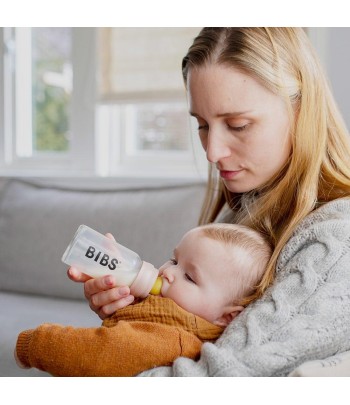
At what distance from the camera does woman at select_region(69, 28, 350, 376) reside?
36.9 inches

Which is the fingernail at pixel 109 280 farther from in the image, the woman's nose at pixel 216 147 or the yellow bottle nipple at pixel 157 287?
the woman's nose at pixel 216 147

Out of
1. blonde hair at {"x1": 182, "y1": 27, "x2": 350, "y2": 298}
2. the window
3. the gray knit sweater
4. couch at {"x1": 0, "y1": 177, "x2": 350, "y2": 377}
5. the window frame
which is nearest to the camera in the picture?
the gray knit sweater

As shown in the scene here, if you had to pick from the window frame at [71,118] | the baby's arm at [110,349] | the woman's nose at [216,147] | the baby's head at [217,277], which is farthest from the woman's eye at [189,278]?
the window frame at [71,118]

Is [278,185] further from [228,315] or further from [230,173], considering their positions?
[228,315]

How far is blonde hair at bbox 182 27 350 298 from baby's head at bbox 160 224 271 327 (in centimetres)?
8

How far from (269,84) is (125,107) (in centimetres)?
193

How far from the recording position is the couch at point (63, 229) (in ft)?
7.01

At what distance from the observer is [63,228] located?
2.33m

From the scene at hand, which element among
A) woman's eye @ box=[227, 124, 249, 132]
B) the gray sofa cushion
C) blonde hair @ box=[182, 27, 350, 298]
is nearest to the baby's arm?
blonde hair @ box=[182, 27, 350, 298]

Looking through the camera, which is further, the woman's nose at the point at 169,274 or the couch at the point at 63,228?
the couch at the point at 63,228

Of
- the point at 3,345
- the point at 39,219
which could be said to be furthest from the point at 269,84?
the point at 39,219

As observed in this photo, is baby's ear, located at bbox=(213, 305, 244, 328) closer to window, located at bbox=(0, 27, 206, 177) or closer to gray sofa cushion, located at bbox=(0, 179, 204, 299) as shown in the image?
gray sofa cushion, located at bbox=(0, 179, 204, 299)

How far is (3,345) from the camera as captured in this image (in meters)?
1.86
